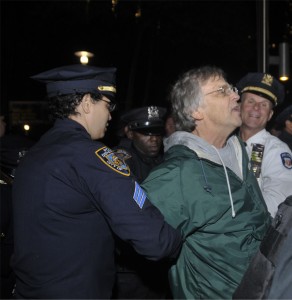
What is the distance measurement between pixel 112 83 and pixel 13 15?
13667mm

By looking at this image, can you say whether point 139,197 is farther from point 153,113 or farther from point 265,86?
point 153,113

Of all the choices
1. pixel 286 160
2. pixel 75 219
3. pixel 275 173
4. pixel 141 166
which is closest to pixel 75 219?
pixel 75 219

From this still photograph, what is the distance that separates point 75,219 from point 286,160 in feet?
5.34

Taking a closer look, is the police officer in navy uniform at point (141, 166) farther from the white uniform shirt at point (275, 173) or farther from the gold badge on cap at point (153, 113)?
the white uniform shirt at point (275, 173)

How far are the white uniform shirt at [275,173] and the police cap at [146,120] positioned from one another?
1915mm

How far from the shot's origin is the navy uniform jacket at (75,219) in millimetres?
1961

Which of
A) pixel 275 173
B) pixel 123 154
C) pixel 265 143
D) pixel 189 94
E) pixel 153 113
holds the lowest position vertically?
pixel 123 154

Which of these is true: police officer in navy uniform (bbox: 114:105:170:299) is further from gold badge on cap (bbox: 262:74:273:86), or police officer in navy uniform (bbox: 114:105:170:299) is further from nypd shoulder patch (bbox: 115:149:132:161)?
gold badge on cap (bbox: 262:74:273:86)

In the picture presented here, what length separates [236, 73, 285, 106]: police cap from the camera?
3.38 m

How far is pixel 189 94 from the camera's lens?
8.34 ft

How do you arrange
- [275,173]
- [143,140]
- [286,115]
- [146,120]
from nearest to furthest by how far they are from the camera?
[275,173], [286,115], [143,140], [146,120]

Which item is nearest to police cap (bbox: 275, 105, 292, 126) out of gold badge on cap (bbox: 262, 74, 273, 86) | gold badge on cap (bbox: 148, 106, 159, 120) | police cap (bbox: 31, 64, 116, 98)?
gold badge on cap (bbox: 262, 74, 273, 86)

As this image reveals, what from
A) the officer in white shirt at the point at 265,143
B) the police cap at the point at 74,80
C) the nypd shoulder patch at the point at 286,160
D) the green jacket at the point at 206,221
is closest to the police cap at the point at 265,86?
the officer in white shirt at the point at 265,143

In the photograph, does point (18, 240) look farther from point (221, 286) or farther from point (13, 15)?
point (13, 15)
